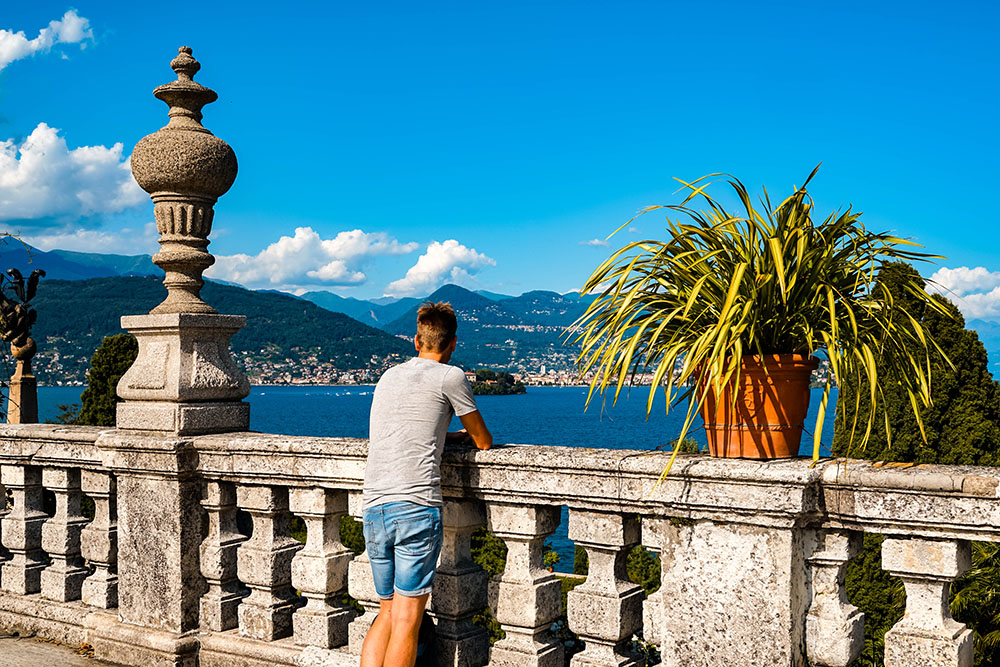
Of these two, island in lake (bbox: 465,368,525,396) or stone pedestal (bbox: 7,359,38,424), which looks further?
island in lake (bbox: 465,368,525,396)

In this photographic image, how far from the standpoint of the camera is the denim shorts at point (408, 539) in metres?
3.43

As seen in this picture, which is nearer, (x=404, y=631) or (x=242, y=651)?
(x=404, y=631)

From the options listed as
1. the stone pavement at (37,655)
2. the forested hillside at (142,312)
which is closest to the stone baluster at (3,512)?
the stone pavement at (37,655)

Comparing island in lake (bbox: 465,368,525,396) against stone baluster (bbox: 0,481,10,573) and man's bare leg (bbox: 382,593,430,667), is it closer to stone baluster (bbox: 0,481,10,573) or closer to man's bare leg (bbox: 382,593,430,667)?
stone baluster (bbox: 0,481,10,573)

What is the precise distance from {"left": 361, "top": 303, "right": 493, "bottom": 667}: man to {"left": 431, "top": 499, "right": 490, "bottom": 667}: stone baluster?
0.31 m

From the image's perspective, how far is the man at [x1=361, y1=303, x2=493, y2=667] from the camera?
11.3 feet

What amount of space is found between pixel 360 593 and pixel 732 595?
1.70 meters

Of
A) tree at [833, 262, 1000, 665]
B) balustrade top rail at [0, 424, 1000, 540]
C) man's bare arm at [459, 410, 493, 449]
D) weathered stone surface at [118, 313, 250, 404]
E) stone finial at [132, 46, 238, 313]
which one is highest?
stone finial at [132, 46, 238, 313]

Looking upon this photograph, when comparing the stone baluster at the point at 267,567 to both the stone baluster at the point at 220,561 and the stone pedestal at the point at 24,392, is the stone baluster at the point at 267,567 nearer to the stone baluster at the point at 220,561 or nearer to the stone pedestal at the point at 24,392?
the stone baluster at the point at 220,561

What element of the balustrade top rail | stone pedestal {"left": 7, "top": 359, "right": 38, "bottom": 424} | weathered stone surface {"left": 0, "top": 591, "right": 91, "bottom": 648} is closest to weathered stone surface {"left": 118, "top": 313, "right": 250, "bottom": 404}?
the balustrade top rail

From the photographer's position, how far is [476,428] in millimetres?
3555

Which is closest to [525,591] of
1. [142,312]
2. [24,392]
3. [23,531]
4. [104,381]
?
[23,531]

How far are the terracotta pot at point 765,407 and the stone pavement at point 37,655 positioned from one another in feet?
11.8

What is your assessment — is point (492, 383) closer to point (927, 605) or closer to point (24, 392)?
point (24, 392)
